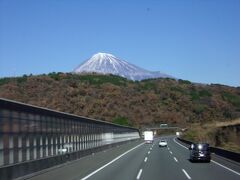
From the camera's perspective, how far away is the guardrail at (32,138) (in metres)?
21.9

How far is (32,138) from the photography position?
27312 millimetres

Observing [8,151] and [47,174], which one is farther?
[47,174]

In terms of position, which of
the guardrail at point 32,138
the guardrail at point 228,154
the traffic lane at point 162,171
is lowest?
the traffic lane at point 162,171

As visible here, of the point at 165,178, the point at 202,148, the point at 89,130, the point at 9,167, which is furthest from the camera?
the point at 89,130

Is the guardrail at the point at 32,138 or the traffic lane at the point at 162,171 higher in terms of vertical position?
the guardrail at the point at 32,138

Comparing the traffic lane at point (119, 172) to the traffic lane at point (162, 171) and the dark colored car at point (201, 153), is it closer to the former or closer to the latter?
the traffic lane at point (162, 171)

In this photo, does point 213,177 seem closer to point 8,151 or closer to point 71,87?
point 8,151

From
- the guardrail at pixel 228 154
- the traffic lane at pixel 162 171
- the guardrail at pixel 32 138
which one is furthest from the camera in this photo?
the guardrail at pixel 228 154

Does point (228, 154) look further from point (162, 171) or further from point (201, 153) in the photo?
point (162, 171)

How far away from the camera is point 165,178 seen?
23531 millimetres

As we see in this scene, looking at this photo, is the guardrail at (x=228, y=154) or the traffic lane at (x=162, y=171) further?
the guardrail at (x=228, y=154)

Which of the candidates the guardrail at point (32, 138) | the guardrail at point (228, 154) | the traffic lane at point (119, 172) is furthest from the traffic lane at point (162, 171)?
the guardrail at point (32, 138)

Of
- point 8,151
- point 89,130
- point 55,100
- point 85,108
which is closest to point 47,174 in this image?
point 8,151

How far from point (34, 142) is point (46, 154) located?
341 centimetres
